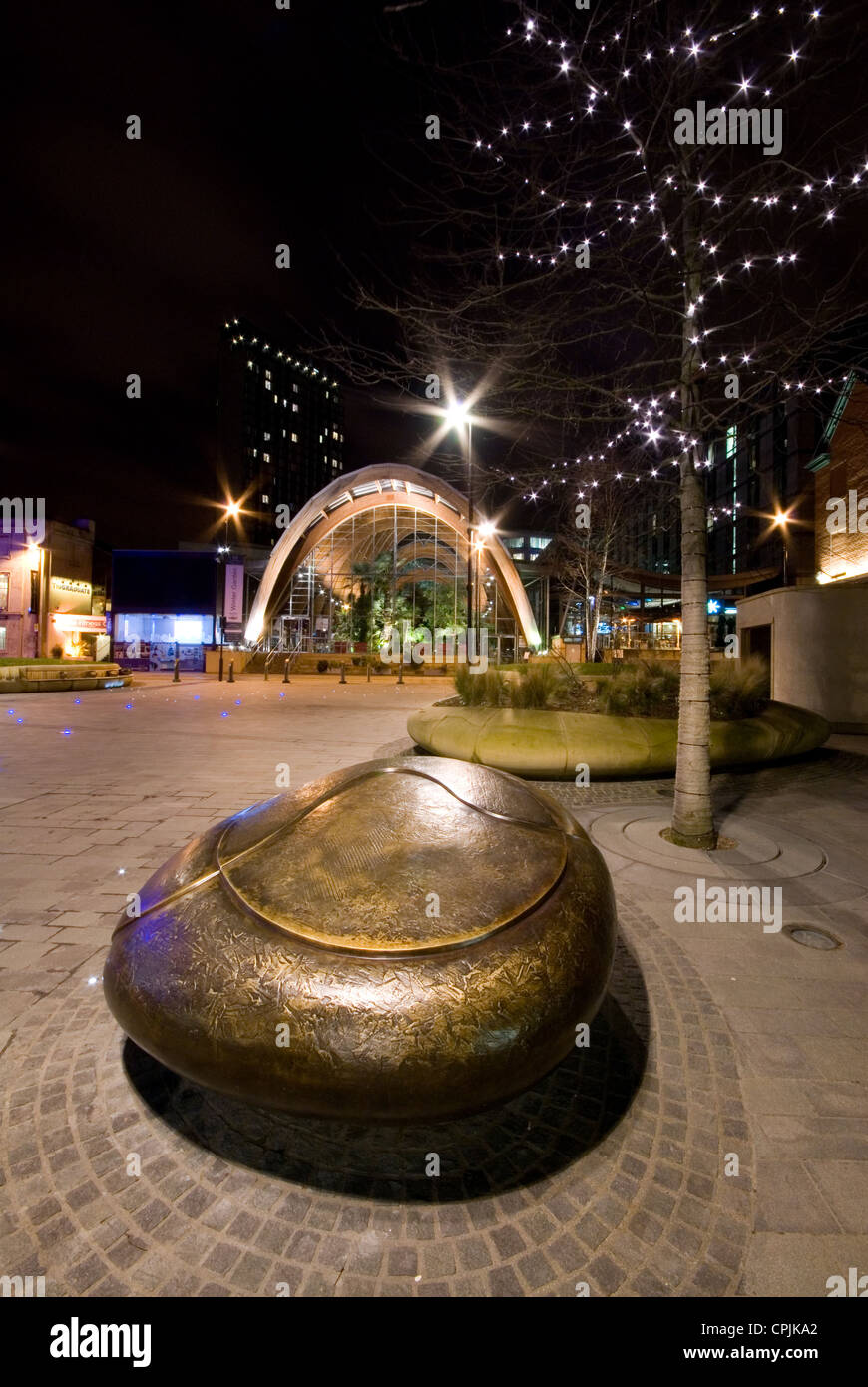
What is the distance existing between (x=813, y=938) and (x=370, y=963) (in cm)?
362

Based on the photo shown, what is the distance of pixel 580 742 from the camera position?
8305mm

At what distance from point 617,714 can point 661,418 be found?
5237 mm

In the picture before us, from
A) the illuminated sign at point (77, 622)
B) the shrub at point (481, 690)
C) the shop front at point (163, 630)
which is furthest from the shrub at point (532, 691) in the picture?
the illuminated sign at point (77, 622)

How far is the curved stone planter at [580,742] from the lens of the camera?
8.35 meters

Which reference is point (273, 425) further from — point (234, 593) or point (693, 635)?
point (693, 635)

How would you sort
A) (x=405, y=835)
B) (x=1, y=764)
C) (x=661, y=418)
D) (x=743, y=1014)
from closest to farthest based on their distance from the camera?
(x=405, y=835), (x=743, y=1014), (x=661, y=418), (x=1, y=764)

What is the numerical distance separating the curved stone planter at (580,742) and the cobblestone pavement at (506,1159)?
439 centimetres

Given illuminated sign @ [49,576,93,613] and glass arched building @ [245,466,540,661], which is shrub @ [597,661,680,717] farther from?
illuminated sign @ [49,576,93,613]

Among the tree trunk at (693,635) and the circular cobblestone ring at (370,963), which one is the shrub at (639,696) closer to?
the tree trunk at (693,635)

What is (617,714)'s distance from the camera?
10.1 metres

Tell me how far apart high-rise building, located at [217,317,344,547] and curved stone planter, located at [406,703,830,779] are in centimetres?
10797

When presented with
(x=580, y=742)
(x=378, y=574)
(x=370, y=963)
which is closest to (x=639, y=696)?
(x=580, y=742)

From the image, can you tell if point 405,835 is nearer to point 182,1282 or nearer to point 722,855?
point 182,1282

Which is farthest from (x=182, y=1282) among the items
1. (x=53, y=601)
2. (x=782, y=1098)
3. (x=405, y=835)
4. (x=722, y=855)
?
(x=53, y=601)
